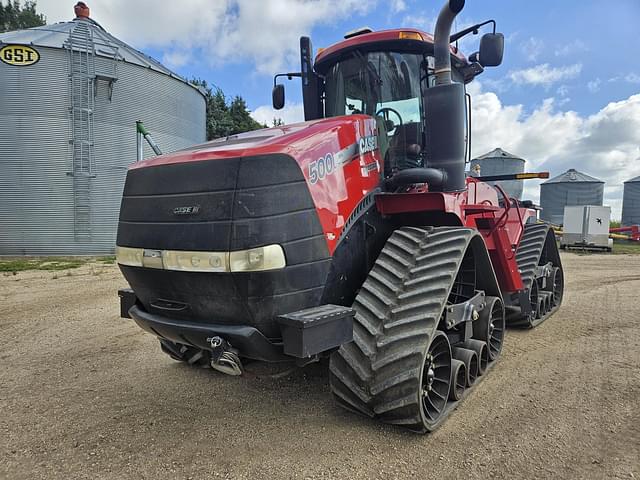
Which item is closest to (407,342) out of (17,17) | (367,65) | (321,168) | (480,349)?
(321,168)

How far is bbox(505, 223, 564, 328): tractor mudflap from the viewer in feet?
19.2

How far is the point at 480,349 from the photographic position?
4062 millimetres

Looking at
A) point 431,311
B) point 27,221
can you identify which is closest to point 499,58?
point 431,311

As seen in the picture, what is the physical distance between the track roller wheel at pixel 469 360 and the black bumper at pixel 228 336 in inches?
61.6

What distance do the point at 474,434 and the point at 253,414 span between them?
61.1 inches

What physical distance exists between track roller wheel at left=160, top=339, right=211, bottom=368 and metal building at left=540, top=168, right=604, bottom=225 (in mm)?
27590

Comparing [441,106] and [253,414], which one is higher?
[441,106]

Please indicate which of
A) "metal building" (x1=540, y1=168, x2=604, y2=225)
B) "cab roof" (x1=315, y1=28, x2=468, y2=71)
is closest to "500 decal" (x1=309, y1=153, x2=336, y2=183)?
"cab roof" (x1=315, y1=28, x2=468, y2=71)

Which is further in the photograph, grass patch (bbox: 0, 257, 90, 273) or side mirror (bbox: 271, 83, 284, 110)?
grass patch (bbox: 0, 257, 90, 273)

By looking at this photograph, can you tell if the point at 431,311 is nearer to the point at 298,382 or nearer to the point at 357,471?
the point at 357,471

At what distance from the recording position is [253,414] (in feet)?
11.4

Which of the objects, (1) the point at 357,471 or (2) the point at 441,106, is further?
(2) the point at 441,106

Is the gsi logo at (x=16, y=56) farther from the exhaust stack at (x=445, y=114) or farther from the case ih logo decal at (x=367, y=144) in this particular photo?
the exhaust stack at (x=445, y=114)

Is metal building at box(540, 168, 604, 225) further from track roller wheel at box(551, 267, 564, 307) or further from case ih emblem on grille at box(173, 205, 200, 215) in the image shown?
case ih emblem on grille at box(173, 205, 200, 215)
